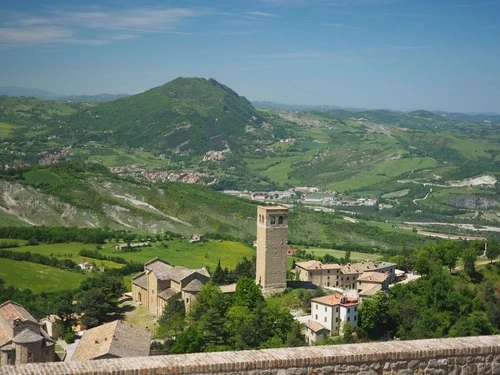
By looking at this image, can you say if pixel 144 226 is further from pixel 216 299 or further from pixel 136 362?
pixel 136 362

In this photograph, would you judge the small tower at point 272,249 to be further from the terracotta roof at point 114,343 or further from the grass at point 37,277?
the grass at point 37,277

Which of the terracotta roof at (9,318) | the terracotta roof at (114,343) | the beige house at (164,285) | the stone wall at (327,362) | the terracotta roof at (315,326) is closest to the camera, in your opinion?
the stone wall at (327,362)

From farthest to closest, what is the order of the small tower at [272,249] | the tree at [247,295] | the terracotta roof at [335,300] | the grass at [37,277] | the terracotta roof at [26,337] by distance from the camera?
the grass at [37,277] < the small tower at [272,249] < the tree at [247,295] < the terracotta roof at [335,300] < the terracotta roof at [26,337]

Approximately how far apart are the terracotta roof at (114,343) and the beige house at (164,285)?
12.1 m

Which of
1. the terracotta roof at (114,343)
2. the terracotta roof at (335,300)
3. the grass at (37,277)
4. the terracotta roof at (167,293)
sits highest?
the terracotta roof at (114,343)

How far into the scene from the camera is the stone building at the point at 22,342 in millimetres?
32375

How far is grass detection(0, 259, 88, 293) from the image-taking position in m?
61.5

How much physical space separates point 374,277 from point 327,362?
1856 inches

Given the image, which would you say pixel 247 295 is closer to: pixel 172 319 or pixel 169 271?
pixel 172 319

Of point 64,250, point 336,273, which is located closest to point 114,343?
point 336,273

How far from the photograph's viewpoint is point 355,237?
117188 millimetres

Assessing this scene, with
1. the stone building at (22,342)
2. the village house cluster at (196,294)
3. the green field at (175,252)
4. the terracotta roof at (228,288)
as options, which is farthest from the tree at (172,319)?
the green field at (175,252)

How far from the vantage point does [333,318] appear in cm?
4434

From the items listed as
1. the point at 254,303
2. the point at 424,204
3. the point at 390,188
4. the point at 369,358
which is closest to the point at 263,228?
the point at 254,303
